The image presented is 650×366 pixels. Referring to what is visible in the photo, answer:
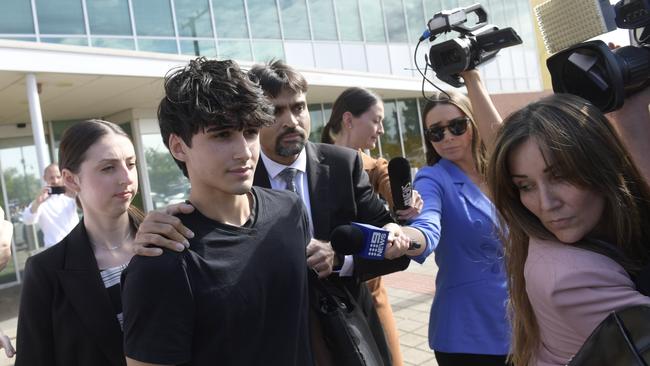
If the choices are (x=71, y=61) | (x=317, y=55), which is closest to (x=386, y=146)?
(x=317, y=55)

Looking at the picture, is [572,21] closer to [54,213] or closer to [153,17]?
[54,213]

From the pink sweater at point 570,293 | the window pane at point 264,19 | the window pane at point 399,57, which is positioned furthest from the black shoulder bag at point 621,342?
the window pane at point 399,57

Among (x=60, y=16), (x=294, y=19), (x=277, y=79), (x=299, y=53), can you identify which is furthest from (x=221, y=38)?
(x=277, y=79)

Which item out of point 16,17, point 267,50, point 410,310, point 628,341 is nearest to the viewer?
point 628,341

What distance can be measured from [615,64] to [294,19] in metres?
12.9

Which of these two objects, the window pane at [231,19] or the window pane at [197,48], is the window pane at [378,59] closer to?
the window pane at [231,19]

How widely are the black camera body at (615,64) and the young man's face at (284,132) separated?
1.09 metres

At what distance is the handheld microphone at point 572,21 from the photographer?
1530 mm

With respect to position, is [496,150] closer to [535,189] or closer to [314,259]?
[535,189]

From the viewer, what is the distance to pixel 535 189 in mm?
1371

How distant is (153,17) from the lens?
1074 centimetres

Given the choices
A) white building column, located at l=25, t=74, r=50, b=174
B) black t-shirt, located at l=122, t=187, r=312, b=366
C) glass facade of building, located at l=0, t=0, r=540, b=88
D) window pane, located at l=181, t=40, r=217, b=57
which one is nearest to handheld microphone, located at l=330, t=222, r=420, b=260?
black t-shirt, located at l=122, t=187, r=312, b=366

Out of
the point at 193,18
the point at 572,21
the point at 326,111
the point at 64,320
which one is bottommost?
the point at 64,320

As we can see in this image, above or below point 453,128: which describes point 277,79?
above
